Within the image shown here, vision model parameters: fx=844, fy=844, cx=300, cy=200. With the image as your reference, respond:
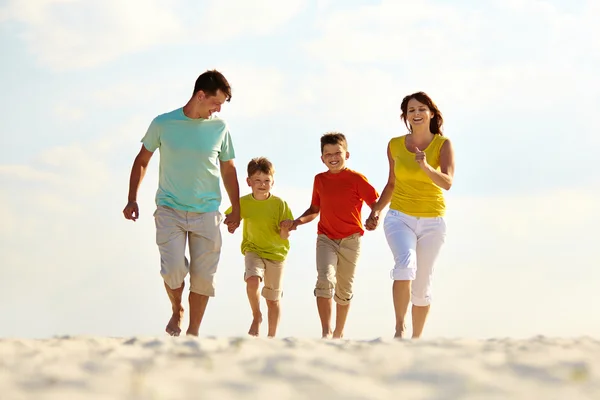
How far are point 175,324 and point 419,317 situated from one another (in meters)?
2.31

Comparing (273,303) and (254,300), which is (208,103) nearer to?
(254,300)

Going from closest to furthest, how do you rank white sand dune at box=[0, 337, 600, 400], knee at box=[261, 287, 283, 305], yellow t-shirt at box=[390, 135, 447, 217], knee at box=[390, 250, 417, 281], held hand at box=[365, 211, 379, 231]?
white sand dune at box=[0, 337, 600, 400], knee at box=[390, 250, 417, 281], yellow t-shirt at box=[390, 135, 447, 217], held hand at box=[365, 211, 379, 231], knee at box=[261, 287, 283, 305]

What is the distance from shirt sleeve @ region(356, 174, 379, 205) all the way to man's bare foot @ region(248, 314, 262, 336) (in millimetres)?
1854

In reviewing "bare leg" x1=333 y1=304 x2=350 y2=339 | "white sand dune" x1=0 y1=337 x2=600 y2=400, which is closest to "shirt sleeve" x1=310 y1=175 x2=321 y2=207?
"bare leg" x1=333 y1=304 x2=350 y2=339

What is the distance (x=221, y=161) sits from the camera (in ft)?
27.0

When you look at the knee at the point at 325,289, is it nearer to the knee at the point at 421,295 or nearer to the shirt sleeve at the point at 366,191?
the shirt sleeve at the point at 366,191

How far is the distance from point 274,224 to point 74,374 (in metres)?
5.73

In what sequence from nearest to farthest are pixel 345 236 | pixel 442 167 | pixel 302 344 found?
pixel 302 344
pixel 442 167
pixel 345 236

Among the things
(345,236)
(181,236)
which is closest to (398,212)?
(345,236)

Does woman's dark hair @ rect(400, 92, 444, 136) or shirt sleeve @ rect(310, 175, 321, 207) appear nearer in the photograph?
woman's dark hair @ rect(400, 92, 444, 136)

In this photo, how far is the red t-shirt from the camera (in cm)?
902

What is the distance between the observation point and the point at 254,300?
31.3 feet

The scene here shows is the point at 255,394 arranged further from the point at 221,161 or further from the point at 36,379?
the point at 221,161

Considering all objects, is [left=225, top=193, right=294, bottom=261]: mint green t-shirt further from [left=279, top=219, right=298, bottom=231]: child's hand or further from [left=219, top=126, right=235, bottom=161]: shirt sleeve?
[left=219, top=126, right=235, bottom=161]: shirt sleeve
